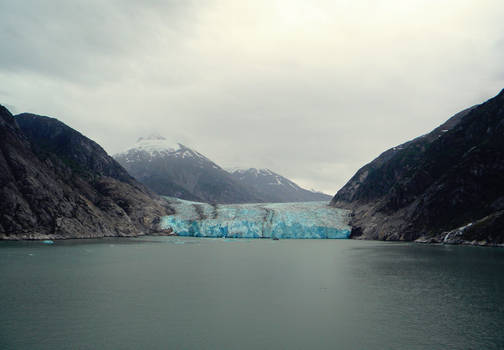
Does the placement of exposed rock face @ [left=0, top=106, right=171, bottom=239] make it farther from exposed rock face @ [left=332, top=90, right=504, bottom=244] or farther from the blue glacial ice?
exposed rock face @ [left=332, top=90, right=504, bottom=244]

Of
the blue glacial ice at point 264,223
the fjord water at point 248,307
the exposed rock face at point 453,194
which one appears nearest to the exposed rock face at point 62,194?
the blue glacial ice at point 264,223

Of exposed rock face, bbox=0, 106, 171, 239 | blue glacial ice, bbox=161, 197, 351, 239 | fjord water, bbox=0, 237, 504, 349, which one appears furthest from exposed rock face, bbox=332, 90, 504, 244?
exposed rock face, bbox=0, 106, 171, 239

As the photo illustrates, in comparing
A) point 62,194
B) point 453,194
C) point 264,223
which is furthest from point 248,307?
point 264,223

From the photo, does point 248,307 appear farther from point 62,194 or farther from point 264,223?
point 264,223

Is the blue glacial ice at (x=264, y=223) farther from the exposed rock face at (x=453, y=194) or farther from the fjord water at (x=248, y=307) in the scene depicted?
the fjord water at (x=248, y=307)

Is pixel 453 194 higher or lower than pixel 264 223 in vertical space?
higher
